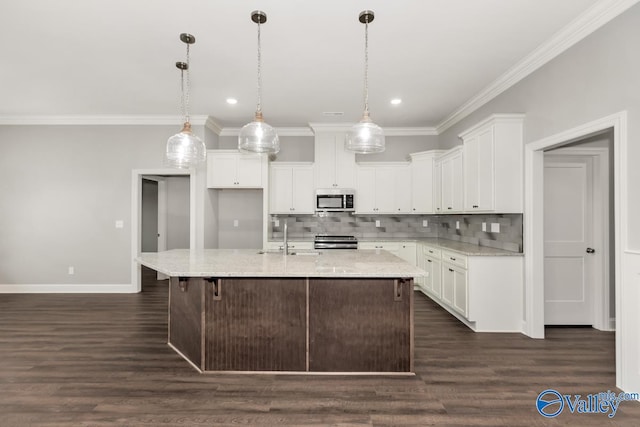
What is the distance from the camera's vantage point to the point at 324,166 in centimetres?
573

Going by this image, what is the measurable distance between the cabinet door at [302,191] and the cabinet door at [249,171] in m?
0.61

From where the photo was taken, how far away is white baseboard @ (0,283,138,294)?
5.31 m

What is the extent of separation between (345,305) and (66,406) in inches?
79.7

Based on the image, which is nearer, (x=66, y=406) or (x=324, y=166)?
(x=66, y=406)

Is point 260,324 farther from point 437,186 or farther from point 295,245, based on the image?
point 437,186

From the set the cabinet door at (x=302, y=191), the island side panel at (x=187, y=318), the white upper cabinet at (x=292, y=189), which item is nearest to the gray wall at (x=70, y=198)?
the white upper cabinet at (x=292, y=189)

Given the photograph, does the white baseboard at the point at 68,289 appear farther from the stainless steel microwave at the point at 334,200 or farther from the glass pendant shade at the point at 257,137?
the glass pendant shade at the point at 257,137

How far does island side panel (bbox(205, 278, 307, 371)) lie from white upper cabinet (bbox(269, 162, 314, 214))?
317cm

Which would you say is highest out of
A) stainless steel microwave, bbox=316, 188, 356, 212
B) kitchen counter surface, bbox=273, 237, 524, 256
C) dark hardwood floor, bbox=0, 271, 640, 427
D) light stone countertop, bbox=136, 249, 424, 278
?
stainless steel microwave, bbox=316, 188, 356, 212

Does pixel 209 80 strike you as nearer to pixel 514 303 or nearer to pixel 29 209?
pixel 29 209

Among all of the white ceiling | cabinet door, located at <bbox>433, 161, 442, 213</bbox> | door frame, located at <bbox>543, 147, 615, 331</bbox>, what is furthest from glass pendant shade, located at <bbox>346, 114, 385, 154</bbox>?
cabinet door, located at <bbox>433, 161, 442, 213</bbox>

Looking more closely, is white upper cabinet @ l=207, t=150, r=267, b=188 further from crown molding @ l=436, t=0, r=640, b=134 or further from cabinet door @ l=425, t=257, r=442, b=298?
crown molding @ l=436, t=0, r=640, b=134

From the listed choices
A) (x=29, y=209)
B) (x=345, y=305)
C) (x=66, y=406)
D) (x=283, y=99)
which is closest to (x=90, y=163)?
(x=29, y=209)

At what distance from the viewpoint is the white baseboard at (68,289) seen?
5.31m
